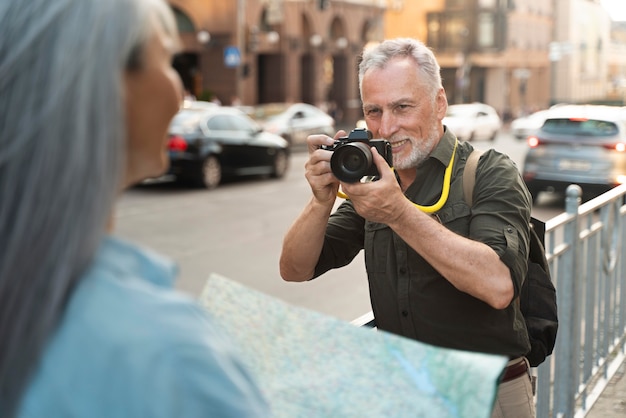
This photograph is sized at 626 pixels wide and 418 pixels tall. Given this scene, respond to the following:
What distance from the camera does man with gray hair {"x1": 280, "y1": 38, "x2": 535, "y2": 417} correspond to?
2.19 metres

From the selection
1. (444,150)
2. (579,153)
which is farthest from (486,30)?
(444,150)

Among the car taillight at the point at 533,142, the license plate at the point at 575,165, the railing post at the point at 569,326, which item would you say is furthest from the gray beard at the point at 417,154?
the car taillight at the point at 533,142

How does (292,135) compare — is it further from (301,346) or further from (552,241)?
(301,346)

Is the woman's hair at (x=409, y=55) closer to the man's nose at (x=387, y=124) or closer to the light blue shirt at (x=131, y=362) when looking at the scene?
the man's nose at (x=387, y=124)

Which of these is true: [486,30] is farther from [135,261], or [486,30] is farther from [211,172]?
[135,261]

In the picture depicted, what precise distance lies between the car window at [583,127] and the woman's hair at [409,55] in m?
12.1

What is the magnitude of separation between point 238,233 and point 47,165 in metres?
10.6

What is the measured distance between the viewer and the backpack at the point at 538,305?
254cm

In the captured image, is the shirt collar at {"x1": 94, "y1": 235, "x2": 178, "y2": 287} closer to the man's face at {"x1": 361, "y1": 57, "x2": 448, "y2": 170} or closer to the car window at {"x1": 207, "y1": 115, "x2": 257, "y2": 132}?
the man's face at {"x1": 361, "y1": 57, "x2": 448, "y2": 170}

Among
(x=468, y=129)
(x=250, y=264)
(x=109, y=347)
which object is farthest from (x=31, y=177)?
(x=468, y=129)

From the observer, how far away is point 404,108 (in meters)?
2.59

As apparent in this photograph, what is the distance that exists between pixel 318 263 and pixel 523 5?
74.6 meters

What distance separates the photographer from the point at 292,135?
84.5 ft

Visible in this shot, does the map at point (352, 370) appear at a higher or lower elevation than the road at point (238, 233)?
higher
